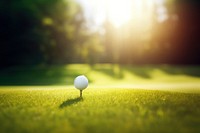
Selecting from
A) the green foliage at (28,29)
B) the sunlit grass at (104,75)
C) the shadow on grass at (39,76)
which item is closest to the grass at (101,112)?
the shadow on grass at (39,76)

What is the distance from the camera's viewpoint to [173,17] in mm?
56969

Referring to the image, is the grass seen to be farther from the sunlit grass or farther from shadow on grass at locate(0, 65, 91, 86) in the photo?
the sunlit grass

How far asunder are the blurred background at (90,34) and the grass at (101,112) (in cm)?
2252

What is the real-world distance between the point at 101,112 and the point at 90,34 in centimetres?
4750

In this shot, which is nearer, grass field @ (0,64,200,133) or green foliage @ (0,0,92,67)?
grass field @ (0,64,200,133)

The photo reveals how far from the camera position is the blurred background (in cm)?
4006

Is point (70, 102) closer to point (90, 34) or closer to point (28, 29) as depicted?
point (28, 29)

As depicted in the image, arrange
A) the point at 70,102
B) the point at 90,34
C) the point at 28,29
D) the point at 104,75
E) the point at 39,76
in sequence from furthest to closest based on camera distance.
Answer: the point at 90,34, the point at 28,29, the point at 104,75, the point at 39,76, the point at 70,102

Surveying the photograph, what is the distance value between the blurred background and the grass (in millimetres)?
22523

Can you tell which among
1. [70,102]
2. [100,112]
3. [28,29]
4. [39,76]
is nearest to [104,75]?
[39,76]

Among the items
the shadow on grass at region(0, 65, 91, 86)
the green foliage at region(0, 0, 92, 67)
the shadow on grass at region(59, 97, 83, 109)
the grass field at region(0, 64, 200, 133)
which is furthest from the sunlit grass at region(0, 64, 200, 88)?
the shadow on grass at region(59, 97, 83, 109)

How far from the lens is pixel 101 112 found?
11.0m

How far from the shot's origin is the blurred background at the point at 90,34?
40.1 m

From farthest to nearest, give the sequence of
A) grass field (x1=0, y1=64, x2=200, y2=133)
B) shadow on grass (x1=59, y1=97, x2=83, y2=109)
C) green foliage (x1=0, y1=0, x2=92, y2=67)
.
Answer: green foliage (x1=0, y1=0, x2=92, y2=67) < shadow on grass (x1=59, y1=97, x2=83, y2=109) < grass field (x1=0, y1=64, x2=200, y2=133)
